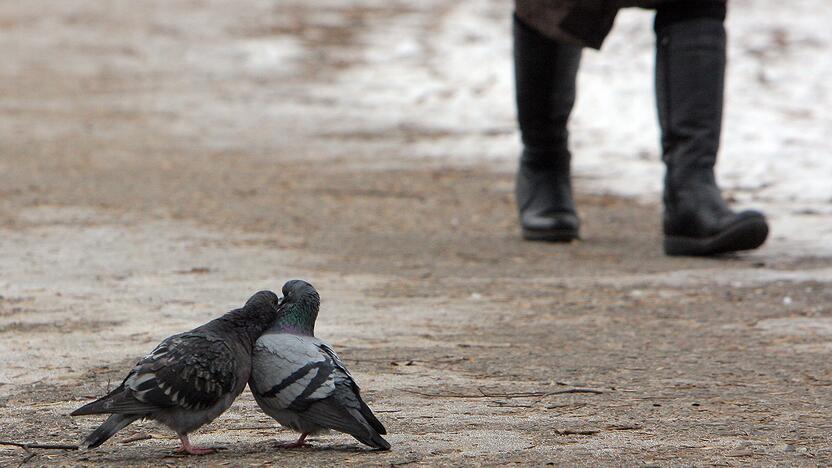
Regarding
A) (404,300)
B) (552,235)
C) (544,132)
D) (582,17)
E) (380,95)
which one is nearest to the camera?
(404,300)

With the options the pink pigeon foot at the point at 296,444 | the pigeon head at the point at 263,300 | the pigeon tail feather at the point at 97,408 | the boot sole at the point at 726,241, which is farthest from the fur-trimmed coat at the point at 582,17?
the pigeon tail feather at the point at 97,408

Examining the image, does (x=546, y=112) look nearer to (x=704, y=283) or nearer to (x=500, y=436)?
(x=704, y=283)

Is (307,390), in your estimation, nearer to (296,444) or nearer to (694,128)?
(296,444)

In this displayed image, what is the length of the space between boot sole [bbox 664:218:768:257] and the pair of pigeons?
276 cm

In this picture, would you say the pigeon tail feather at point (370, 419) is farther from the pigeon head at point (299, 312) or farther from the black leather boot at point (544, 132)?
the black leather boot at point (544, 132)

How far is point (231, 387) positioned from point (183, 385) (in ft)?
0.36

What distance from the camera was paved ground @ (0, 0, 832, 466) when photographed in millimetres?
2902

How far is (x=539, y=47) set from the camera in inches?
230

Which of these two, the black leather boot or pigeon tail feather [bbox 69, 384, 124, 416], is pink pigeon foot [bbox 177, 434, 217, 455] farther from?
the black leather boot

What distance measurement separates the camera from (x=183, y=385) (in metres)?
2.63

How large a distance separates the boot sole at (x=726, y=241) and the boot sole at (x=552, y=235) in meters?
0.54

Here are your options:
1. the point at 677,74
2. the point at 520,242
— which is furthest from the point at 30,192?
the point at 677,74

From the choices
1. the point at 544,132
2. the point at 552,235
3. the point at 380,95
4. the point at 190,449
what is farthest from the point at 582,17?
the point at 380,95

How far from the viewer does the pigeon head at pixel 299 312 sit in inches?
114
